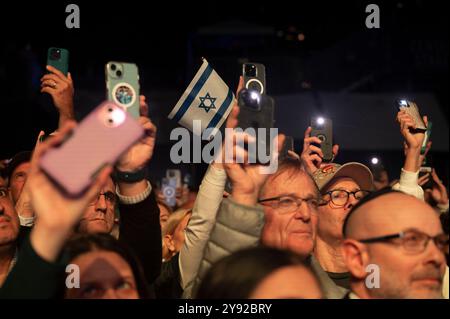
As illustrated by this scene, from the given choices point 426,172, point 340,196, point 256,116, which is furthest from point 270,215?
point 426,172

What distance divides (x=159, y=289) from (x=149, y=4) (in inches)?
528

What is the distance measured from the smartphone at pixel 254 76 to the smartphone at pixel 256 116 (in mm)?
703

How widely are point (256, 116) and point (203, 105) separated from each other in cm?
98

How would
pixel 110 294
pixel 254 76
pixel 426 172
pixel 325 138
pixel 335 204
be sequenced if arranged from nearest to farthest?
pixel 110 294 → pixel 254 76 → pixel 335 204 → pixel 325 138 → pixel 426 172


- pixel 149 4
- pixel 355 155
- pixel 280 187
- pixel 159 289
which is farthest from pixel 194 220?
pixel 149 4

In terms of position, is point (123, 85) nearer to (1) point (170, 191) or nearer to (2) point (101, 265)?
(2) point (101, 265)

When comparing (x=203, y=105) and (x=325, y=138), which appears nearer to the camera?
(x=203, y=105)

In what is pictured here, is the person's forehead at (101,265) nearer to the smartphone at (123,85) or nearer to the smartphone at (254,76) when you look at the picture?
the smartphone at (123,85)

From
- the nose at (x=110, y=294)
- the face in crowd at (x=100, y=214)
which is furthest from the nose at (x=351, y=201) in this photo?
the nose at (x=110, y=294)

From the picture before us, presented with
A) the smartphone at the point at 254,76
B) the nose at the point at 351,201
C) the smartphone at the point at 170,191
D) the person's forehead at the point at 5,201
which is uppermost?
the smartphone at the point at 254,76

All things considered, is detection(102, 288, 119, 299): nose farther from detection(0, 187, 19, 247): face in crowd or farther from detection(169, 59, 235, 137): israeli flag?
detection(169, 59, 235, 137): israeli flag

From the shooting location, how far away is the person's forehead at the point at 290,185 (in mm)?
3332

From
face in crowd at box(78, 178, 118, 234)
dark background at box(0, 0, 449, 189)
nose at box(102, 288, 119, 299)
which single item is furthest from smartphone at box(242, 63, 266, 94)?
dark background at box(0, 0, 449, 189)

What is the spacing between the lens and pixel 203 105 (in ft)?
11.8
